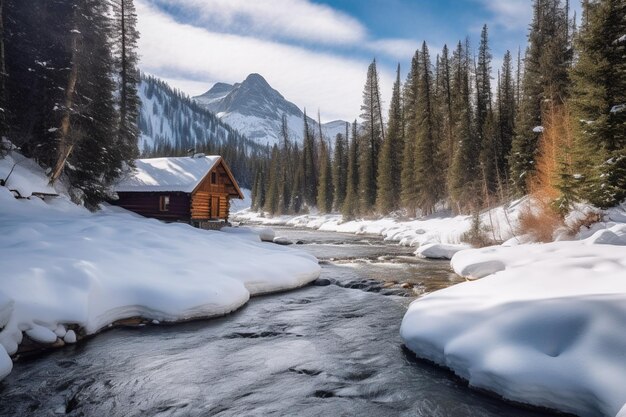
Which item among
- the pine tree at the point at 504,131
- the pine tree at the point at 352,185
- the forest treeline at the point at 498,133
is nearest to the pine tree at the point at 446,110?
the forest treeline at the point at 498,133

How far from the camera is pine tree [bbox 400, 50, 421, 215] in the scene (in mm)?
39031

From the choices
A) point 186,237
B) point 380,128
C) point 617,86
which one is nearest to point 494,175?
point 617,86

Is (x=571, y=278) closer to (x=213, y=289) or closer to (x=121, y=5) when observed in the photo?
(x=213, y=289)

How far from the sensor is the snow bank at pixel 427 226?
21.6 meters

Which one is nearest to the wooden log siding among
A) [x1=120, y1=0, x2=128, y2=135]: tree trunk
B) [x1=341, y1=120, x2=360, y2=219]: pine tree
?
Result: [x1=120, y1=0, x2=128, y2=135]: tree trunk

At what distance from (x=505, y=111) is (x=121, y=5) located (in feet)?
112

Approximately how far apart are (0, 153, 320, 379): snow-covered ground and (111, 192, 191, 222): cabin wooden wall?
34.1 ft

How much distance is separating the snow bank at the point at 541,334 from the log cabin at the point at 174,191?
1971 centimetres

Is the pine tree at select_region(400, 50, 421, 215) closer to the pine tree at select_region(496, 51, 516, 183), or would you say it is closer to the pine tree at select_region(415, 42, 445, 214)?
the pine tree at select_region(415, 42, 445, 214)

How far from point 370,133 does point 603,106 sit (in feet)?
116

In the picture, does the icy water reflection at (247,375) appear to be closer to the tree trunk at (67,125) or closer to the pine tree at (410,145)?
the tree trunk at (67,125)

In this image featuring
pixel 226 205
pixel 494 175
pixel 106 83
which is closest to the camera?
pixel 106 83

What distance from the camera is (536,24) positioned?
35.9 meters

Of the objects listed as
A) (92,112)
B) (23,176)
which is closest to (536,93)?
(92,112)
